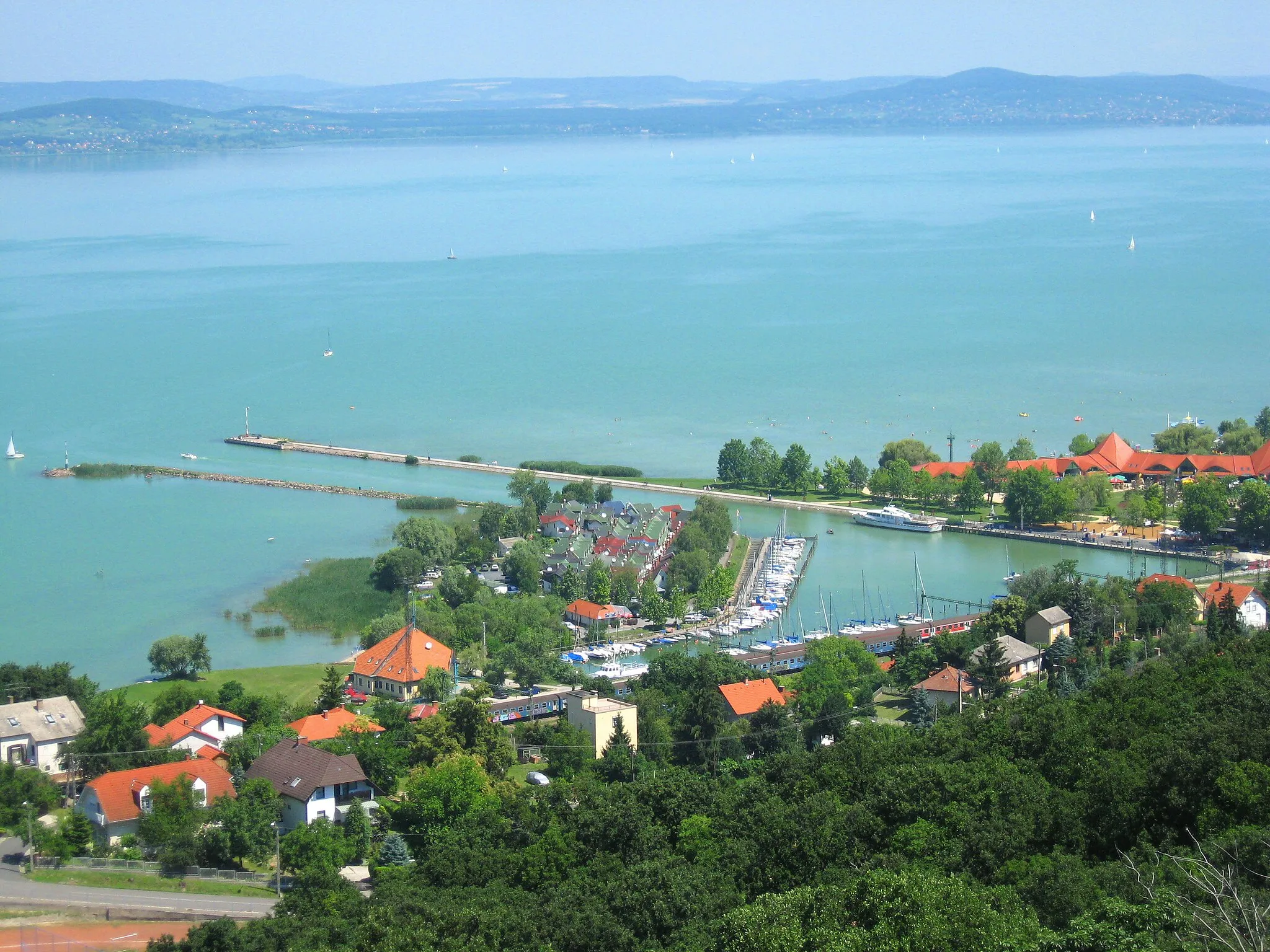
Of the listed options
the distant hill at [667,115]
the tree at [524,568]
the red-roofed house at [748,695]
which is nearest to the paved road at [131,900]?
the red-roofed house at [748,695]

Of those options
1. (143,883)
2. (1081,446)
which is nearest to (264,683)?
(143,883)

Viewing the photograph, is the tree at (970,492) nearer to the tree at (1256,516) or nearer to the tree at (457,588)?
the tree at (1256,516)

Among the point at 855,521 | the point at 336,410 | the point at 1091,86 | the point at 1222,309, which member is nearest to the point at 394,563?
the point at 855,521

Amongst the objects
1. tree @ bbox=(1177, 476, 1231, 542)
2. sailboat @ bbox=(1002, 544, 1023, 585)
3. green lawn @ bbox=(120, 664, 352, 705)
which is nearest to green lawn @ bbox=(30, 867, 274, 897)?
green lawn @ bbox=(120, 664, 352, 705)

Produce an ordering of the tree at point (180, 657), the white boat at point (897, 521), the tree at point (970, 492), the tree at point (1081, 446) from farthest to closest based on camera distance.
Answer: the tree at point (1081, 446) → the tree at point (970, 492) → the white boat at point (897, 521) → the tree at point (180, 657)

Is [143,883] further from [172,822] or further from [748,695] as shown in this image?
[748,695]

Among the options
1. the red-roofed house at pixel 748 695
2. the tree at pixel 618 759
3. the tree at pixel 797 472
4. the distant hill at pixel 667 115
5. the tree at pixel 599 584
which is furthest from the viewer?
the distant hill at pixel 667 115
